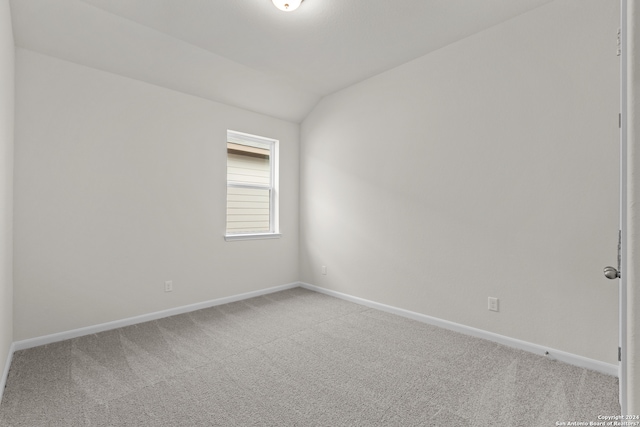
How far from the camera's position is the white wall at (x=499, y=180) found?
7.13 ft

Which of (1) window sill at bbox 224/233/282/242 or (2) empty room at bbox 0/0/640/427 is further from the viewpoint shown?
(1) window sill at bbox 224/233/282/242

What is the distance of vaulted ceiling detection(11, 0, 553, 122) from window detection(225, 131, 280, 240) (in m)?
0.78

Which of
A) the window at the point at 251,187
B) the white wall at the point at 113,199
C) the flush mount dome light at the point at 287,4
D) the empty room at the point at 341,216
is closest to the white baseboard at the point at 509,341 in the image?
the empty room at the point at 341,216

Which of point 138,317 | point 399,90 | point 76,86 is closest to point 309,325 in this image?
point 138,317

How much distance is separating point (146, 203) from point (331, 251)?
86.1 inches

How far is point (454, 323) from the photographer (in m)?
2.90

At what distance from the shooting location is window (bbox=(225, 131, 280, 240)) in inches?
156

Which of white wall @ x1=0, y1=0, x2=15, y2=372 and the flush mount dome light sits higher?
the flush mount dome light

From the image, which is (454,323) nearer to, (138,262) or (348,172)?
(348,172)

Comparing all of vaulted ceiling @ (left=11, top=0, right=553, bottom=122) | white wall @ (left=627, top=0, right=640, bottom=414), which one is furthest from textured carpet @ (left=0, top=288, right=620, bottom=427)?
vaulted ceiling @ (left=11, top=0, right=553, bottom=122)

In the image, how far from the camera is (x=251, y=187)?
413 cm

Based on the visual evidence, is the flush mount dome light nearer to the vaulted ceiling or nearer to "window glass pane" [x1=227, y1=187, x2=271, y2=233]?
the vaulted ceiling

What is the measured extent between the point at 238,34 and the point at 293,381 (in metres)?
2.82

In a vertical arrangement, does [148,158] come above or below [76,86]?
below
